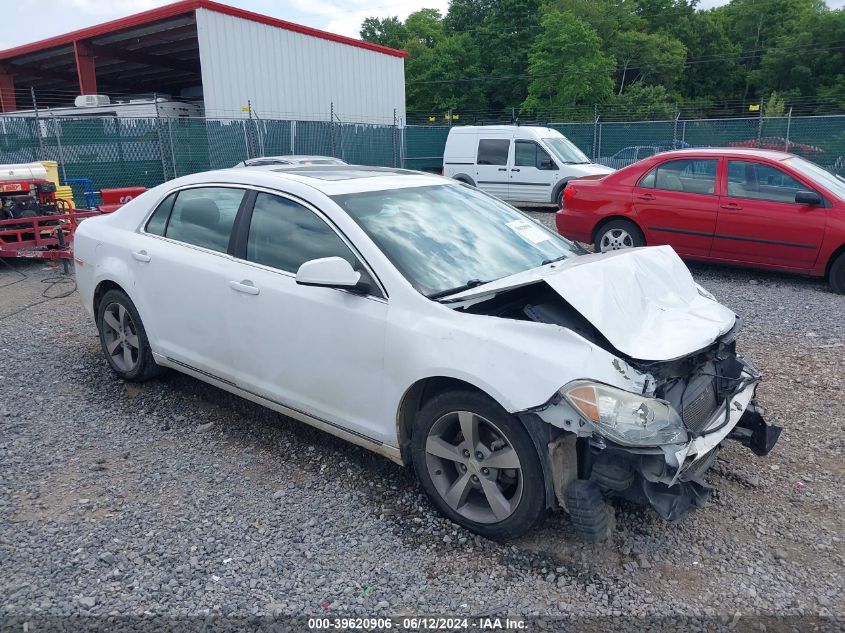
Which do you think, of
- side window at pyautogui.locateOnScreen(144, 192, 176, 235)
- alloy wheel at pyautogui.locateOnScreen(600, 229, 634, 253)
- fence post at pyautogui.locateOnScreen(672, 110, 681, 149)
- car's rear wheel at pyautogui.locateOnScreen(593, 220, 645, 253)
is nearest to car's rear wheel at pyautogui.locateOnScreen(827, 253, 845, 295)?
car's rear wheel at pyautogui.locateOnScreen(593, 220, 645, 253)

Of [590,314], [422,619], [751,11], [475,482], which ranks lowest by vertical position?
[422,619]

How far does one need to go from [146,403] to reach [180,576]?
6.82 feet

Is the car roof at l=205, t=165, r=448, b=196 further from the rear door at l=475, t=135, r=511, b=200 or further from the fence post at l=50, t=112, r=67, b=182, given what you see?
the fence post at l=50, t=112, r=67, b=182

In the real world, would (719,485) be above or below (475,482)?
below

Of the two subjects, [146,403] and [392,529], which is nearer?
[392,529]

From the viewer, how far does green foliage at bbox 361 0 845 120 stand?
44844mm

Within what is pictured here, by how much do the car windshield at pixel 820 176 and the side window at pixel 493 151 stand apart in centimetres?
820

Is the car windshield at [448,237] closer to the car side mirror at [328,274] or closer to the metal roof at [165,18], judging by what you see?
the car side mirror at [328,274]

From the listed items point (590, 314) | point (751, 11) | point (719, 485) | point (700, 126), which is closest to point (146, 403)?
point (590, 314)

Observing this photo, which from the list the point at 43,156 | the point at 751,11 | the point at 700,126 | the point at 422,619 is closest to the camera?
the point at 422,619

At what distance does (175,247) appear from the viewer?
14.0ft

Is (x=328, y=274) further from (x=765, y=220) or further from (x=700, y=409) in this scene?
(x=765, y=220)

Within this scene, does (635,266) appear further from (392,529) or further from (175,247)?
(175,247)

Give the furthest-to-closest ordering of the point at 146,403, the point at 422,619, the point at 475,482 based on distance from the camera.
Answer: the point at 146,403 → the point at 475,482 → the point at 422,619
